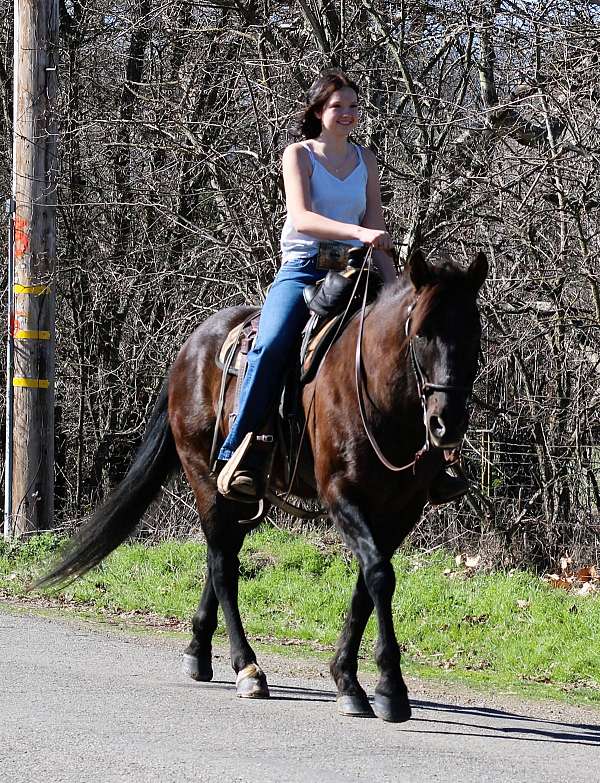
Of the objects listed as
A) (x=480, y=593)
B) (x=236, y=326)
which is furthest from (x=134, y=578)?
(x=236, y=326)

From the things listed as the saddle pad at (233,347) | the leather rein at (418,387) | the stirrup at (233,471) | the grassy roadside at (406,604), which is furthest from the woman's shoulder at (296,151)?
the grassy roadside at (406,604)

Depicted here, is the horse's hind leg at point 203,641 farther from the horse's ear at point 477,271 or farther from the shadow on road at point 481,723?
the horse's ear at point 477,271

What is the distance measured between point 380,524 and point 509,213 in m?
4.60

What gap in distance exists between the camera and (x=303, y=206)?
6.90 metres

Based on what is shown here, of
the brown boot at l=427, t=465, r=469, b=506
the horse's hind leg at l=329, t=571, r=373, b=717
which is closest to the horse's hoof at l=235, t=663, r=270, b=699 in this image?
the horse's hind leg at l=329, t=571, r=373, b=717

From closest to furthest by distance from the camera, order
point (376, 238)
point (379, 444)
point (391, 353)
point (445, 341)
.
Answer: point (445, 341), point (391, 353), point (379, 444), point (376, 238)

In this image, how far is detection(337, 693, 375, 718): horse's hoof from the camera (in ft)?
21.1

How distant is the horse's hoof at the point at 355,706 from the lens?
6430 mm

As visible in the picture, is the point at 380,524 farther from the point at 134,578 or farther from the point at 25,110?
the point at 25,110

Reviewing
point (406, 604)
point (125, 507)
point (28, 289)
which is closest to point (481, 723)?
point (125, 507)

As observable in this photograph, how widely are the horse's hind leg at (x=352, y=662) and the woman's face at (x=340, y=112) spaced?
7.66ft

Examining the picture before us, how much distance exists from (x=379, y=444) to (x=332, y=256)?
1.20m

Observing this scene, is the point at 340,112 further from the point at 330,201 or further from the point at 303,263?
the point at 303,263

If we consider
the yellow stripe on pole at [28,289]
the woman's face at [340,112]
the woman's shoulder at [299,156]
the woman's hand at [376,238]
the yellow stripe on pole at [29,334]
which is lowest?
the yellow stripe on pole at [29,334]
